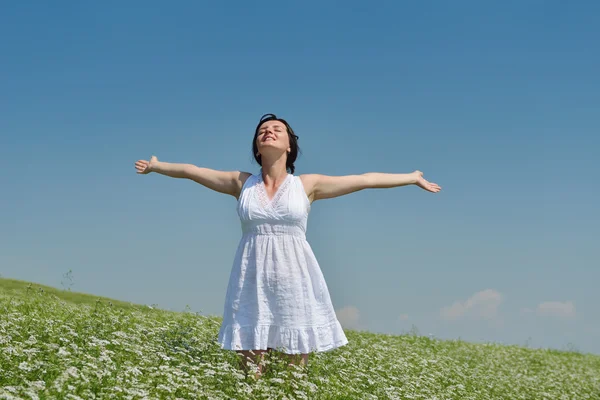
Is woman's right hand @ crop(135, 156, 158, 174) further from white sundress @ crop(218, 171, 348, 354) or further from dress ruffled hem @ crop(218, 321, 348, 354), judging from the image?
dress ruffled hem @ crop(218, 321, 348, 354)

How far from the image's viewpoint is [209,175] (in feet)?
26.6

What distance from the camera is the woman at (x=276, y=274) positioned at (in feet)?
23.7

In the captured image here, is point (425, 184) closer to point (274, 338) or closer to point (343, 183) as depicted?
point (343, 183)

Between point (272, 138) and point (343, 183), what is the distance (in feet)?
3.54

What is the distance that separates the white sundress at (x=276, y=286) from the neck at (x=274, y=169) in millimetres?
270

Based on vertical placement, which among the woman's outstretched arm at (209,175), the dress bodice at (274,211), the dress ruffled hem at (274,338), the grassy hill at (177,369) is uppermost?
the woman's outstretched arm at (209,175)

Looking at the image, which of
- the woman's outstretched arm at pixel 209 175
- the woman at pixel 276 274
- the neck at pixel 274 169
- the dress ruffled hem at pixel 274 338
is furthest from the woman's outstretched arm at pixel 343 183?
the dress ruffled hem at pixel 274 338

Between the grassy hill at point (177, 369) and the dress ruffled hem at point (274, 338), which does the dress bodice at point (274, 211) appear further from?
the grassy hill at point (177, 369)

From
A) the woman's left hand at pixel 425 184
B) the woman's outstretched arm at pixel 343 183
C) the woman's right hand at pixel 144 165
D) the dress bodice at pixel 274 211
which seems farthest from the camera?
the woman's left hand at pixel 425 184

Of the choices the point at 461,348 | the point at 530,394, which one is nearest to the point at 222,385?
the point at 530,394

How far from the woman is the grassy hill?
37cm

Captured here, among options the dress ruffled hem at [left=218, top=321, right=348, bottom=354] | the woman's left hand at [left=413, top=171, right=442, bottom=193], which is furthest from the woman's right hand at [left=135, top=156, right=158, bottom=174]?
the woman's left hand at [left=413, top=171, right=442, bottom=193]

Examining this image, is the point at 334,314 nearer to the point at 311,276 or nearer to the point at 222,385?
the point at 311,276

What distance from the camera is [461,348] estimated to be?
57.7 ft
